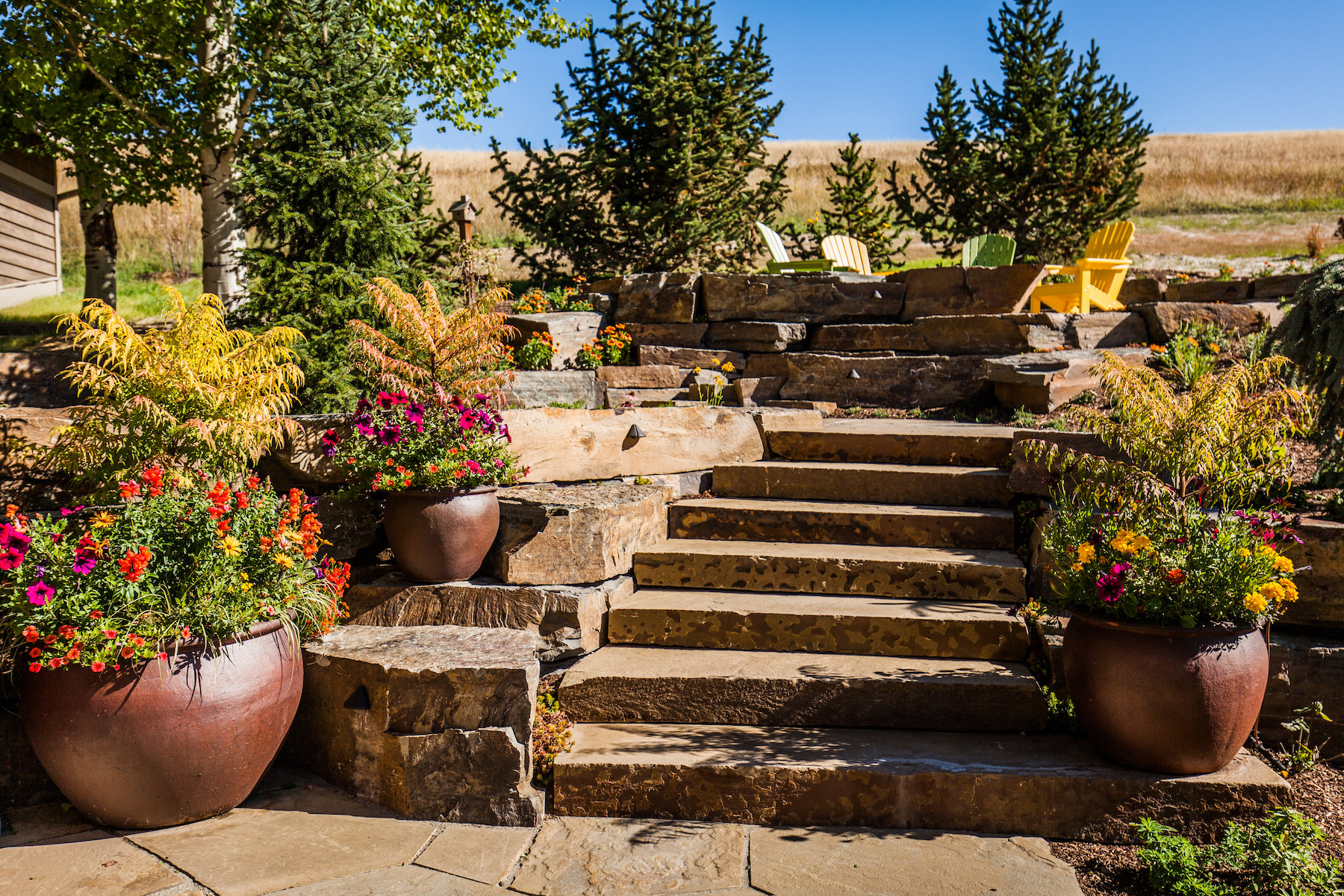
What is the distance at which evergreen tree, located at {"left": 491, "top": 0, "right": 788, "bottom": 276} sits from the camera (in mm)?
8578

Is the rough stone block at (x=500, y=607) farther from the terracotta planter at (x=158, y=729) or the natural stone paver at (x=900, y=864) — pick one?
the natural stone paver at (x=900, y=864)

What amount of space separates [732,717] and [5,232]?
40.4 feet

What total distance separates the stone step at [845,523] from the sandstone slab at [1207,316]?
384 centimetres

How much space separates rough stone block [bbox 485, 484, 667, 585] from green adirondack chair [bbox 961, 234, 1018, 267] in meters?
6.29

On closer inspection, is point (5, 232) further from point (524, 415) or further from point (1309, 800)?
point (1309, 800)

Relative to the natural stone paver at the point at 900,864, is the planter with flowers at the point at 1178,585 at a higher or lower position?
higher

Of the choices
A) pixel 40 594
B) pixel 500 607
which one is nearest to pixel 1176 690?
pixel 500 607

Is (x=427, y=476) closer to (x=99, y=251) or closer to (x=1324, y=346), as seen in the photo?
(x=1324, y=346)

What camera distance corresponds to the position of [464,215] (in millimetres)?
8594

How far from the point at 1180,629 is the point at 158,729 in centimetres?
339

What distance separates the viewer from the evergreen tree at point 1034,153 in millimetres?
10344

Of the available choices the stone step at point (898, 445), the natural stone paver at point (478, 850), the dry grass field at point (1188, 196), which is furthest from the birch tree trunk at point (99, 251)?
the natural stone paver at point (478, 850)

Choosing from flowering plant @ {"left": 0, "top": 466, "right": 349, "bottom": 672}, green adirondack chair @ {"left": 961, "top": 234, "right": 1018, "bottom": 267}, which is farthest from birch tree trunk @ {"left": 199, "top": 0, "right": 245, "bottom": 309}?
green adirondack chair @ {"left": 961, "top": 234, "right": 1018, "bottom": 267}

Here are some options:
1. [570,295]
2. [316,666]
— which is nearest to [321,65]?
[570,295]
